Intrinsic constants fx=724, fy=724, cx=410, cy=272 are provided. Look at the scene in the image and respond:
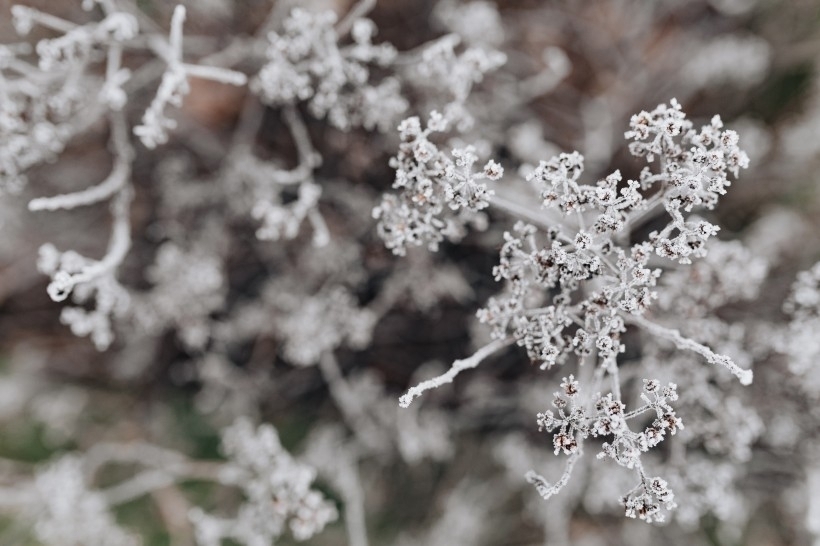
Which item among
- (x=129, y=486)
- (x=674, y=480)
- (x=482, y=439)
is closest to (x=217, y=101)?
(x=129, y=486)

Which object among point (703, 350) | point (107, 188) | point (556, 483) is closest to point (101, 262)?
point (107, 188)

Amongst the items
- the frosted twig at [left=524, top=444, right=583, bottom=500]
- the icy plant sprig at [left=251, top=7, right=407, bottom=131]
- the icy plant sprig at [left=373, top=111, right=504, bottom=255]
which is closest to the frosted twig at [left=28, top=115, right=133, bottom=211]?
the icy plant sprig at [left=251, top=7, right=407, bottom=131]

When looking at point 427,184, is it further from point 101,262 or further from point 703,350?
point 101,262

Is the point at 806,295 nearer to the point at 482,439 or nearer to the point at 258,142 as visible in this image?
the point at 482,439

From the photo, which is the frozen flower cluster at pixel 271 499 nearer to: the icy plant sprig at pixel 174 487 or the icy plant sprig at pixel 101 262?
the icy plant sprig at pixel 174 487

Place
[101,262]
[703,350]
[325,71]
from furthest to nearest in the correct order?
[101,262] < [325,71] < [703,350]

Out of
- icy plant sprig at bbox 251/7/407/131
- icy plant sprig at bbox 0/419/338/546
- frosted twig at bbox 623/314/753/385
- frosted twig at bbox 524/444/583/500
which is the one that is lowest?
frosted twig at bbox 524/444/583/500

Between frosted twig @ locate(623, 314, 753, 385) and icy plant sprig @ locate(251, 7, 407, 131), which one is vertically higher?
icy plant sprig @ locate(251, 7, 407, 131)

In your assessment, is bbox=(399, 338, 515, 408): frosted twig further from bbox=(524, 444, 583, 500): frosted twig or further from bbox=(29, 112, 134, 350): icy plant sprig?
bbox=(29, 112, 134, 350): icy plant sprig

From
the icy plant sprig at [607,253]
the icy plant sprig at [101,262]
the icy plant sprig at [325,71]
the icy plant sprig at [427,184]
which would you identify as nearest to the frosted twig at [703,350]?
the icy plant sprig at [607,253]
